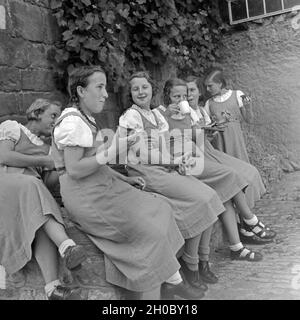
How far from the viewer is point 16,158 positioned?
301 cm

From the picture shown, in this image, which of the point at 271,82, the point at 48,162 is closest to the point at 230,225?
the point at 48,162

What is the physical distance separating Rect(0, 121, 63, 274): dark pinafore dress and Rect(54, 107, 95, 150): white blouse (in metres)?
0.34

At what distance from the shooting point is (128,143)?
2.54 meters

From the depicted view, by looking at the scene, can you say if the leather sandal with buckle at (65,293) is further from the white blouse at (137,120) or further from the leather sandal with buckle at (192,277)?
the white blouse at (137,120)

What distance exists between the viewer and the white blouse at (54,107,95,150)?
255cm

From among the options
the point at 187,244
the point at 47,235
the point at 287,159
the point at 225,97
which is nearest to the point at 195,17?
the point at 225,97

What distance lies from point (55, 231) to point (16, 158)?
63cm

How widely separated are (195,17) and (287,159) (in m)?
2.12

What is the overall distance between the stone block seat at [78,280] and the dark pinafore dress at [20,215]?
0.45ft

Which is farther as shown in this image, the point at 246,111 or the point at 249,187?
the point at 246,111

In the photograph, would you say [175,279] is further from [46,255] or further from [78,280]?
[46,255]

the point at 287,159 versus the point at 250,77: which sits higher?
the point at 250,77

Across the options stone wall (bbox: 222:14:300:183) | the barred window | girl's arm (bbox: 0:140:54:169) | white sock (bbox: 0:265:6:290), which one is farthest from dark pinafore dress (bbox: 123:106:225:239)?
the barred window
